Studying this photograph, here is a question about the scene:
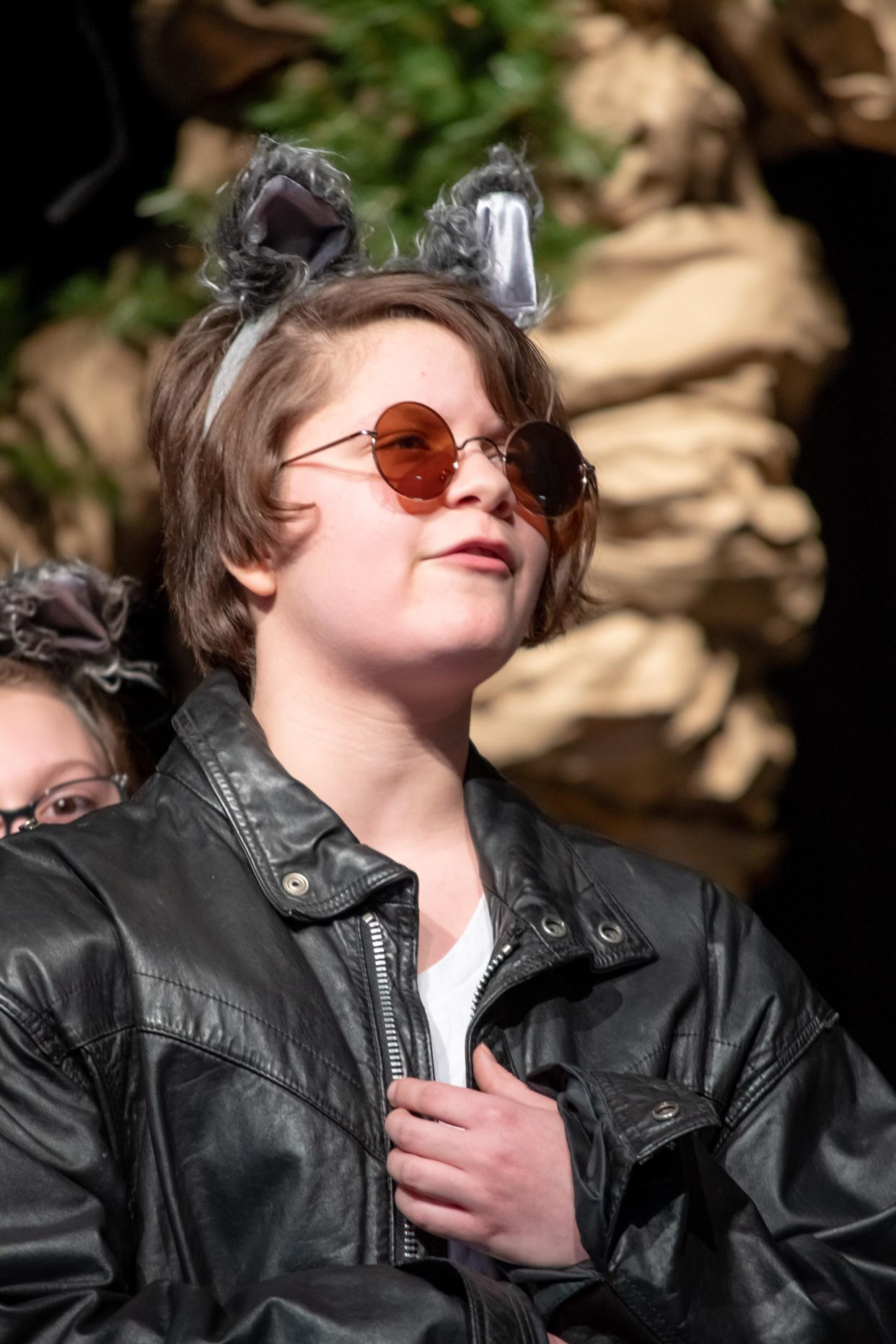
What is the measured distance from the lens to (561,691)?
3400mm

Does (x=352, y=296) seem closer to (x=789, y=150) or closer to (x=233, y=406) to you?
(x=233, y=406)

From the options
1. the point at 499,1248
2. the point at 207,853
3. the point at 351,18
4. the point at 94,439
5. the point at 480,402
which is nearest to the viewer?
the point at 499,1248

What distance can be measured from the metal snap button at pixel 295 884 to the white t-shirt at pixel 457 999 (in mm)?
126

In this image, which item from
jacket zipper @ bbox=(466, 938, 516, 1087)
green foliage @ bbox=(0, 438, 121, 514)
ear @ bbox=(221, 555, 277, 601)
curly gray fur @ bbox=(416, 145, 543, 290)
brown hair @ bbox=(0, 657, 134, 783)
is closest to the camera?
jacket zipper @ bbox=(466, 938, 516, 1087)

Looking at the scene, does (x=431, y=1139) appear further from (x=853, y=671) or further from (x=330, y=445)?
(x=853, y=671)

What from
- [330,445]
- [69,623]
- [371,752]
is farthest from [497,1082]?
[69,623]

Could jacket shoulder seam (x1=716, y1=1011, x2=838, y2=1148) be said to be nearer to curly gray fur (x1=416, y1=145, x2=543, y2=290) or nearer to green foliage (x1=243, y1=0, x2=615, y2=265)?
curly gray fur (x1=416, y1=145, x2=543, y2=290)

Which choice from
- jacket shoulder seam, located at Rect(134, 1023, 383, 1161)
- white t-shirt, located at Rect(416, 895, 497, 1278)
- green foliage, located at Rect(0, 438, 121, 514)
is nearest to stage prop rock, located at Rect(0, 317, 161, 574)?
green foliage, located at Rect(0, 438, 121, 514)

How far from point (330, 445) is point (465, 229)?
0.34 meters

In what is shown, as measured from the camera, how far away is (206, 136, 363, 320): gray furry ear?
1558 millimetres

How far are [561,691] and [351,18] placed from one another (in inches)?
55.8

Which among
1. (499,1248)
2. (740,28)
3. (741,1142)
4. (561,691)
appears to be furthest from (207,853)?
(740,28)

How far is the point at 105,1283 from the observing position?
1104 millimetres

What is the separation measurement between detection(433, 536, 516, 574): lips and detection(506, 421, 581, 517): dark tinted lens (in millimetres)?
53
